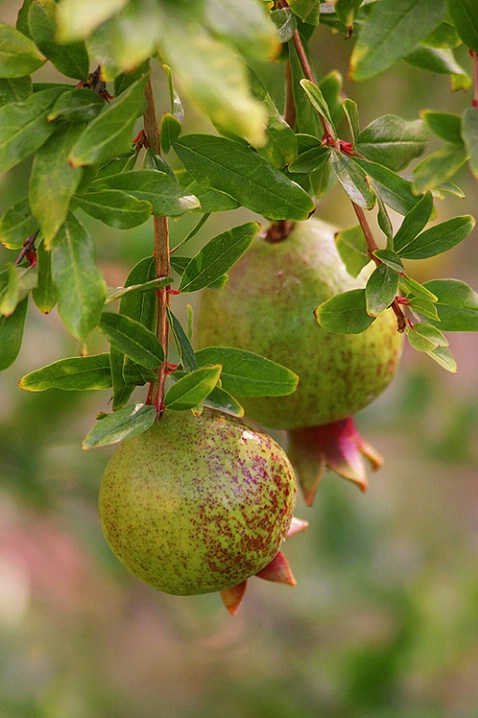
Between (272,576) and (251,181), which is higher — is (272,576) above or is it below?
below

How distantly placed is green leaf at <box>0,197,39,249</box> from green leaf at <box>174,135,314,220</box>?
0.44ft

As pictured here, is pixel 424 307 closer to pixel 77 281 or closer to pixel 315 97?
pixel 315 97

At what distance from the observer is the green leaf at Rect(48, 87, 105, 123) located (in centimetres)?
58

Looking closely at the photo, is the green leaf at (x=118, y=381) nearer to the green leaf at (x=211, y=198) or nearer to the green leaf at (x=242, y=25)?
the green leaf at (x=211, y=198)

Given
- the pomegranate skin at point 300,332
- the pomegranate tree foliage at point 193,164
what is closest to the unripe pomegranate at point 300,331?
the pomegranate skin at point 300,332

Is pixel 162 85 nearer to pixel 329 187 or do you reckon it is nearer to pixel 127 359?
pixel 329 187

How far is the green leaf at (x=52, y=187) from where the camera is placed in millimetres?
552

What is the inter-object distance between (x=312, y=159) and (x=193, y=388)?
20cm

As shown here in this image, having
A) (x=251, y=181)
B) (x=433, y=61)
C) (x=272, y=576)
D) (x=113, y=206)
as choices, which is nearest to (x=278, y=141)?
(x=251, y=181)

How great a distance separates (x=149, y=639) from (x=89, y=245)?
3.88m

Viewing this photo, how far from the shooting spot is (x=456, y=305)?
738mm

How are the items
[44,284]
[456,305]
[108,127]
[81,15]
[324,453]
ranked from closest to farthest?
[81,15]
[108,127]
[44,284]
[456,305]
[324,453]

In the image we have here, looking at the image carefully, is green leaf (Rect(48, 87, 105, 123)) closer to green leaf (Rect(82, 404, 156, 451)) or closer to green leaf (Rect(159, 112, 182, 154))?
green leaf (Rect(159, 112, 182, 154))

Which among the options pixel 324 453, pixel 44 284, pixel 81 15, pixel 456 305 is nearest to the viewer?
pixel 81 15
